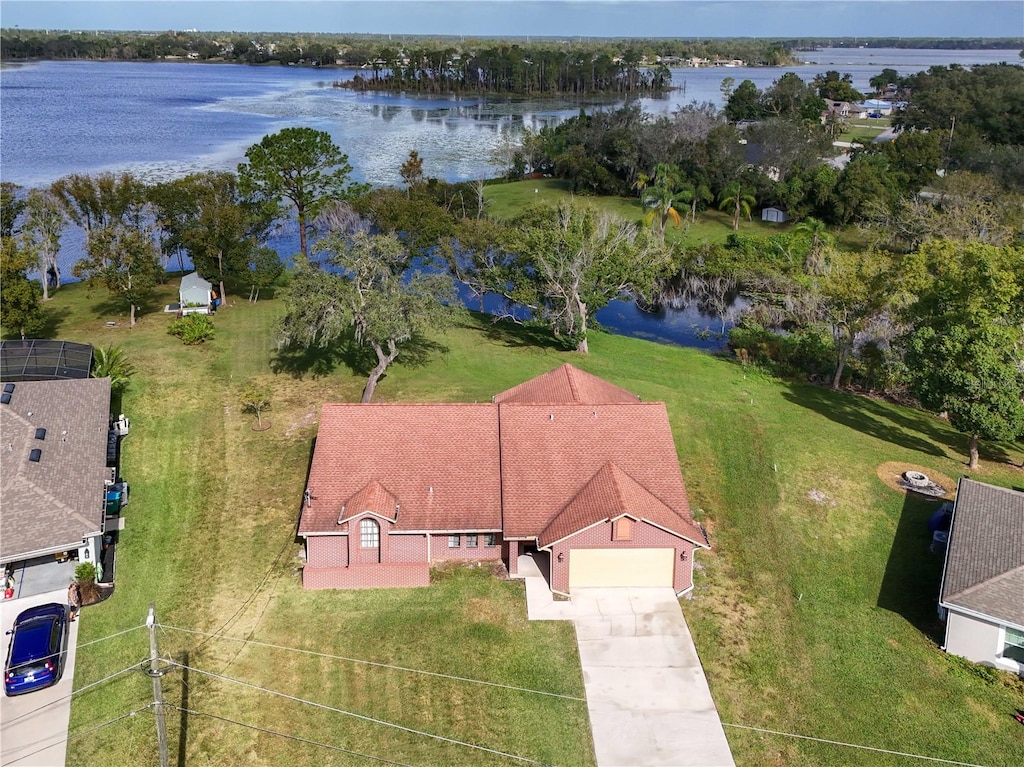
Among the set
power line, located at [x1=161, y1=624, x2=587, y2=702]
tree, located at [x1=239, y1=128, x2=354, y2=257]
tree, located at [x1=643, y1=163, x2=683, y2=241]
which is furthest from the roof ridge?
tree, located at [x1=643, y1=163, x2=683, y2=241]

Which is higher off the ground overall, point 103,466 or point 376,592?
point 103,466

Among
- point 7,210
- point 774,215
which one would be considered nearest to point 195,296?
point 7,210

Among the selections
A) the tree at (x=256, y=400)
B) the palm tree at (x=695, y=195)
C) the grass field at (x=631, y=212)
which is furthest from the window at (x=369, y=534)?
the palm tree at (x=695, y=195)

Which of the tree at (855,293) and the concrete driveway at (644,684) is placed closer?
the concrete driveway at (644,684)

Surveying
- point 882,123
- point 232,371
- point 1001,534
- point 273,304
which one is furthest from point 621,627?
point 882,123

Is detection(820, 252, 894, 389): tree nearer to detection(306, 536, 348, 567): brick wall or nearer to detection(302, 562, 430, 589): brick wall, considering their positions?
detection(302, 562, 430, 589): brick wall

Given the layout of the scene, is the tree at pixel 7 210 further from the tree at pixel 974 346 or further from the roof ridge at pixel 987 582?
the roof ridge at pixel 987 582

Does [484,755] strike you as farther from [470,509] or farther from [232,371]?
[232,371]

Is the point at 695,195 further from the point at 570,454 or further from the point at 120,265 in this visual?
the point at 570,454
